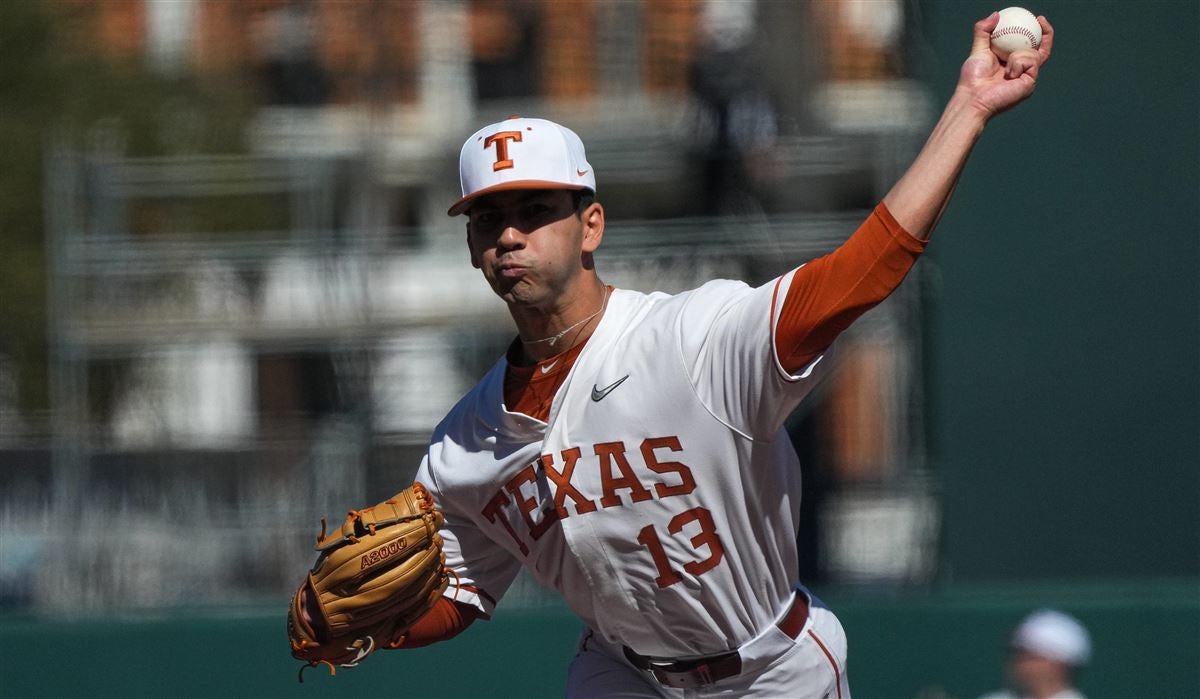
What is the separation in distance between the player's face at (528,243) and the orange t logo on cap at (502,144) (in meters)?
0.06

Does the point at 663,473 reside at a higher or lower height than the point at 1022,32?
lower

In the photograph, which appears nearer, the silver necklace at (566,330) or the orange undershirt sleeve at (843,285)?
the orange undershirt sleeve at (843,285)

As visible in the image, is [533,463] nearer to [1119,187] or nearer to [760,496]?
[760,496]

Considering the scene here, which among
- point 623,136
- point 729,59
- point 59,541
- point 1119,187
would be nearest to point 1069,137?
point 1119,187

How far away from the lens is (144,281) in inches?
262

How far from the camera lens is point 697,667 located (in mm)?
2770

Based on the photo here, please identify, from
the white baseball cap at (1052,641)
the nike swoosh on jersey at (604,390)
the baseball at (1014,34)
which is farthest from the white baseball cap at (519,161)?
the white baseball cap at (1052,641)

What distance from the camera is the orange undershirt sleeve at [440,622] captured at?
3.00 m

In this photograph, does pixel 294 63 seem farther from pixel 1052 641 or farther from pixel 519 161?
pixel 519 161

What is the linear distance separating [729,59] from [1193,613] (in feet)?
9.72

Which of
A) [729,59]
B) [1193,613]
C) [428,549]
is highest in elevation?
[729,59]

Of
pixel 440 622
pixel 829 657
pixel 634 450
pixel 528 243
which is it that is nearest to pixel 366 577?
pixel 440 622

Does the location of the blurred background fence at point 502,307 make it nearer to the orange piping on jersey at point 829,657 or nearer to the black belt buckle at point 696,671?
the orange piping on jersey at point 829,657

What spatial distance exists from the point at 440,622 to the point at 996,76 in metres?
1.55
